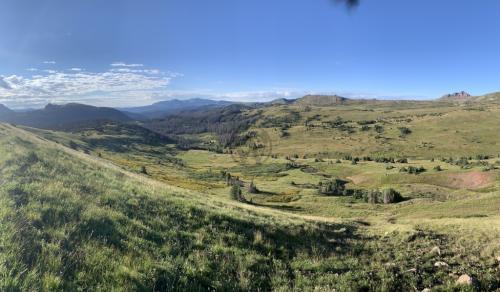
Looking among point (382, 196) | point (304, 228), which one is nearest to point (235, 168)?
point (382, 196)

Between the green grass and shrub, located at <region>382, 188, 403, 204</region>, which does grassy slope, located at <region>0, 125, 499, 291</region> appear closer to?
the green grass

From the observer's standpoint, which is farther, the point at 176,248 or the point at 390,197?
the point at 390,197

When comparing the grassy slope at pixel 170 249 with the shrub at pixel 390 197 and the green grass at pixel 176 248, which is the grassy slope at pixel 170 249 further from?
the shrub at pixel 390 197

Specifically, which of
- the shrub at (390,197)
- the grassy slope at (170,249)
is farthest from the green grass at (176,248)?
the shrub at (390,197)

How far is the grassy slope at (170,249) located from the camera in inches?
313

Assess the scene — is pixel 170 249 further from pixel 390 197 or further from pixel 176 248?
pixel 390 197

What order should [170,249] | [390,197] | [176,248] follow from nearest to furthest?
1. [170,249]
2. [176,248]
3. [390,197]

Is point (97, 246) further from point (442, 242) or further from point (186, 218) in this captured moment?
point (442, 242)

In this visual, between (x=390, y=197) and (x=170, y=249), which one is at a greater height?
(x=170, y=249)

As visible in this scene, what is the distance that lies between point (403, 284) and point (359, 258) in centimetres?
265

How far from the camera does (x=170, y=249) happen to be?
10.4 metres

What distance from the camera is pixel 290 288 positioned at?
9.26m

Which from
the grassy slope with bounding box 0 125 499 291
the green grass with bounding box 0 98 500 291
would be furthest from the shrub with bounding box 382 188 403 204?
the grassy slope with bounding box 0 125 499 291

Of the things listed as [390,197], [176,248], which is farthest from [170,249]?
[390,197]
